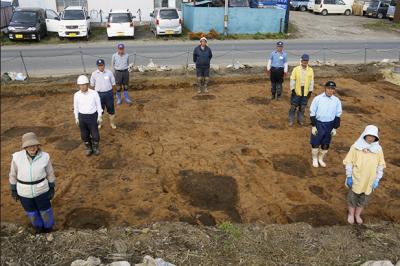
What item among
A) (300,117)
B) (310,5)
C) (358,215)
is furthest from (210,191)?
(310,5)

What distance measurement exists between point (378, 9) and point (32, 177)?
33.5m

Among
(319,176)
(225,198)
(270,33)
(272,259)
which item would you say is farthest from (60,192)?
(270,33)

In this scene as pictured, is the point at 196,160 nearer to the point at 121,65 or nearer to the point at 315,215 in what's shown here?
the point at 315,215

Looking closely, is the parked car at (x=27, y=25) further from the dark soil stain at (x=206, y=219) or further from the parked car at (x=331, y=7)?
the parked car at (x=331, y=7)

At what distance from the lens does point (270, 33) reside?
24.2 m

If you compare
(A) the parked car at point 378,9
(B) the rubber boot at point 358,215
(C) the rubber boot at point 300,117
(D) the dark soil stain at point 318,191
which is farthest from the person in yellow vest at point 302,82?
(A) the parked car at point 378,9

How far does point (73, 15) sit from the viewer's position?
71.5 ft

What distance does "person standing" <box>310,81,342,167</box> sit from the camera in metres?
7.43

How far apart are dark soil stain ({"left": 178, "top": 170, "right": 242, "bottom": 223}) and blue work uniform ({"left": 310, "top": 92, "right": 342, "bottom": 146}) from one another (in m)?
1.98

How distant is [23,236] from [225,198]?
3390mm

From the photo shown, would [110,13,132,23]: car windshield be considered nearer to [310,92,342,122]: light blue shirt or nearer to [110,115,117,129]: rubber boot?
[110,115,117,129]: rubber boot

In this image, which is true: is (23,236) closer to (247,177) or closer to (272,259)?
(272,259)

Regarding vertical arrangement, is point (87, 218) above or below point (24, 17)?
below

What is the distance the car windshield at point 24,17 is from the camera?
69.2 ft
